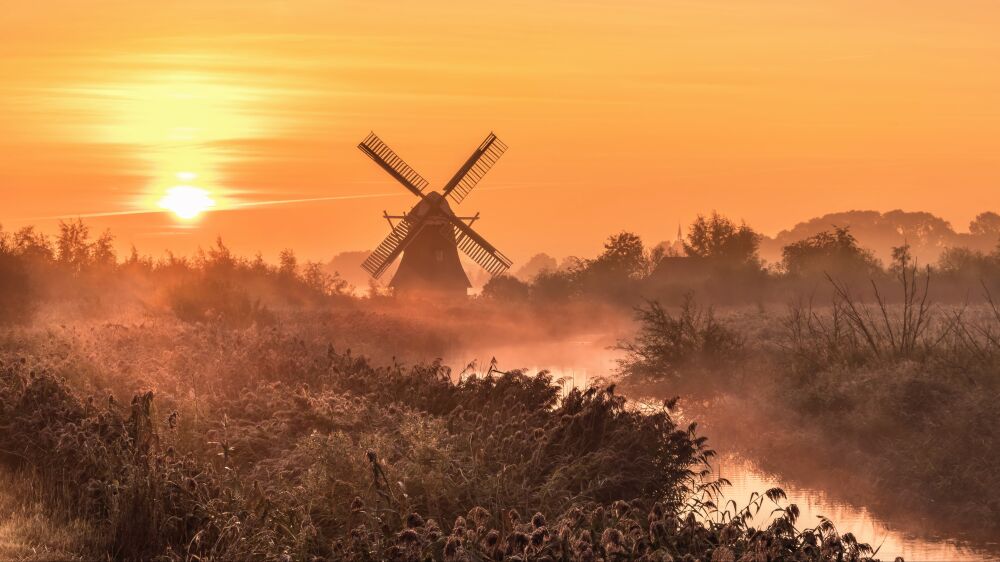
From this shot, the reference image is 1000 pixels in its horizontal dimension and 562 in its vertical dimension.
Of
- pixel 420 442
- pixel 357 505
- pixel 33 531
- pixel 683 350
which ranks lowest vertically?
pixel 33 531

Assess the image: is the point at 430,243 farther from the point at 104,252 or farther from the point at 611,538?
the point at 611,538

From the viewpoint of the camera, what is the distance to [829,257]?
63.2 meters

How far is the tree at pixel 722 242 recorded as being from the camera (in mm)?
64938

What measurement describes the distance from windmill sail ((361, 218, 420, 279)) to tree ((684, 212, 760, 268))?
19580 millimetres

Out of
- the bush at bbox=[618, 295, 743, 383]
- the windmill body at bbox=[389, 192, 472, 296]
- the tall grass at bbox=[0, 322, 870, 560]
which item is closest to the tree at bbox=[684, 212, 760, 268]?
the windmill body at bbox=[389, 192, 472, 296]

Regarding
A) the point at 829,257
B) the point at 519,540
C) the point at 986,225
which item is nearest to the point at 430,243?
the point at 829,257

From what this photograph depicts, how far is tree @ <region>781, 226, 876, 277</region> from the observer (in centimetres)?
6238

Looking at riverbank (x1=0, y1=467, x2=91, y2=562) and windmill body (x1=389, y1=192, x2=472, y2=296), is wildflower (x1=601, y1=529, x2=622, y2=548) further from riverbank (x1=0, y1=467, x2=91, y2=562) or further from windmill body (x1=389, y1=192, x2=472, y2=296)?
windmill body (x1=389, y1=192, x2=472, y2=296)

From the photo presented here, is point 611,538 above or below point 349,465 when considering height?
below

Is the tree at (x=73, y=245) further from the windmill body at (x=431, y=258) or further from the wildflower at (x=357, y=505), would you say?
the wildflower at (x=357, y=505)

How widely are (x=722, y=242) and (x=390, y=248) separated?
21.2 meters

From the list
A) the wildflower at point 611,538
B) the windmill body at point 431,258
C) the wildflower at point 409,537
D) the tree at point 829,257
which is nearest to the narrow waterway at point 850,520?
the wildflower at point 611,538

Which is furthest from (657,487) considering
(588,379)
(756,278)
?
(756,278)

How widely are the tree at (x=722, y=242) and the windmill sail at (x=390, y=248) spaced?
19.6 metres
